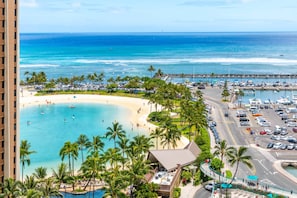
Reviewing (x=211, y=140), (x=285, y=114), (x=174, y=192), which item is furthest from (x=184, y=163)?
(x=285, y=114)

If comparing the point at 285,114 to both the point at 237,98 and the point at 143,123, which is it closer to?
the point at 237,98

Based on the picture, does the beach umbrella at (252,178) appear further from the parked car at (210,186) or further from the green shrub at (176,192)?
the green shrub at (176,192)

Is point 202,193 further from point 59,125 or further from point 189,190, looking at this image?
point 59,125

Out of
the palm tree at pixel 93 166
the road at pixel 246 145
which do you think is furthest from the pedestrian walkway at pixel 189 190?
the palm tree at pixel 93 166

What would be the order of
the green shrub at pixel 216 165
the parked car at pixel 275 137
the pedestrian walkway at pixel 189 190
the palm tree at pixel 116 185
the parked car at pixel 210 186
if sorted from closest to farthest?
the palm tree at pixel 116 185
the pedestrian walkway at pixel 189 190
the parked car at pixel 210 186
the green shrub at pixel 216 165
the parked car at pixel 275 137

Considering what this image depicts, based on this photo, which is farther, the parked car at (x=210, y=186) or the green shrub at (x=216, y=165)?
the green shrub at (x=216, y=165)

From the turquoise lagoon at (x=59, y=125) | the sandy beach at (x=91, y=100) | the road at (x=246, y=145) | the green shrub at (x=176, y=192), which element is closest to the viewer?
the green shrub at (x=176, y=192)
